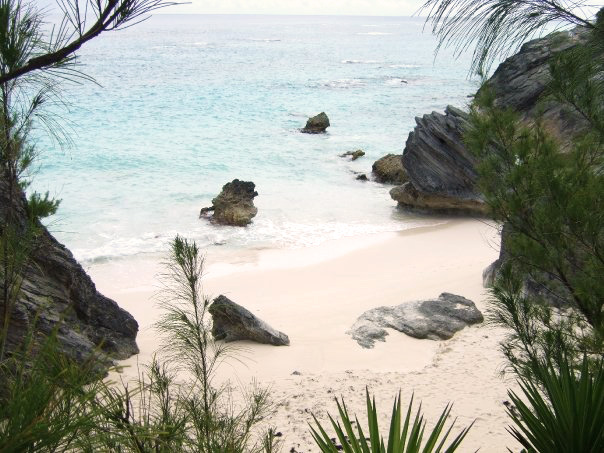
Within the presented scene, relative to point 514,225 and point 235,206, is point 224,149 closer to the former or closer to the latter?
point 235,206

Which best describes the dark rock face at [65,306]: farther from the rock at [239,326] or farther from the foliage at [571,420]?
the foliage at [571,420]

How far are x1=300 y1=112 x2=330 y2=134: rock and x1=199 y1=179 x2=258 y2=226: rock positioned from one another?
12573mm

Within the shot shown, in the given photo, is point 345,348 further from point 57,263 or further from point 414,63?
point 414,63

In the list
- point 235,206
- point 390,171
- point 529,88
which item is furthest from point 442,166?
point 529,88

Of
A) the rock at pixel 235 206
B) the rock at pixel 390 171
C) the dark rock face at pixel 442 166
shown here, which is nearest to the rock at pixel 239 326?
the rock at pixel 235 206

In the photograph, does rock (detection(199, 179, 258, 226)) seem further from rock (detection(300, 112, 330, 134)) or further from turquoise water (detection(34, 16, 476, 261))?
rock (detection(300, 112, 330, 134))

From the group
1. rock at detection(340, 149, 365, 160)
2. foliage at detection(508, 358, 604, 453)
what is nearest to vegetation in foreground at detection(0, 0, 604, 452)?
foliage at detection(508, 358, 604, 453)

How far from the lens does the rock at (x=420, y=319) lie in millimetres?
9406

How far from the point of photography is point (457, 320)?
31.8 ft

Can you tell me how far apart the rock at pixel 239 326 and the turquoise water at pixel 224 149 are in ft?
10.9

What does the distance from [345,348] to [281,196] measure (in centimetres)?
1104

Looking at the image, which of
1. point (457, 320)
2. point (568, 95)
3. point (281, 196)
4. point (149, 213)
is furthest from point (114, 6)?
point (281, 196)

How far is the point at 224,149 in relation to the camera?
2656cm

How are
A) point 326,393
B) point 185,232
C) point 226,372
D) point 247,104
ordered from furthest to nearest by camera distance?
1. point 247,104
2. point 185,232
3. point 226,372
4. point 326,393
